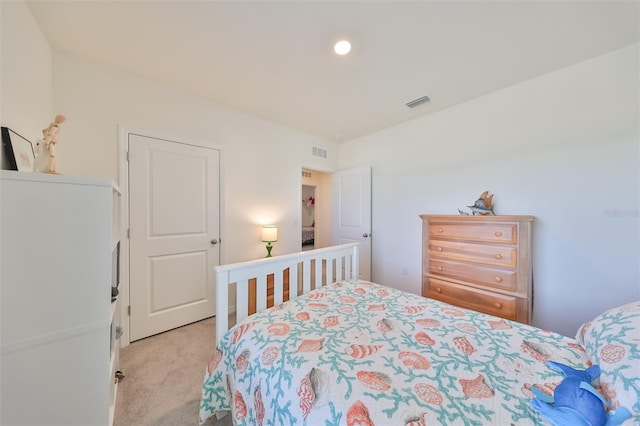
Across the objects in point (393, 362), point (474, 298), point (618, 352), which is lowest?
point (474, 298)

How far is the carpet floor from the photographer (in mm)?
1377

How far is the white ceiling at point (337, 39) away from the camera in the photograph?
145 cm

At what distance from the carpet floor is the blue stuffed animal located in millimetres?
1552

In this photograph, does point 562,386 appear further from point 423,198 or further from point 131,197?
point 131,197

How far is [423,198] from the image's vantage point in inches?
119

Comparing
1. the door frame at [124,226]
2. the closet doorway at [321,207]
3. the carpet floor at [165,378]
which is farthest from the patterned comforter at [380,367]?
the closet doorway at [321,207]

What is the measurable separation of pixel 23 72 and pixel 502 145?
3882 millimetres

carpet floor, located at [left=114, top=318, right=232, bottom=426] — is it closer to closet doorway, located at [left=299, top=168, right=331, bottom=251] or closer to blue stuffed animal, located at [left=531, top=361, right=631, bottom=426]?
blue stuffed animal, located at [left=531, top=361, right=631, bottom=426]

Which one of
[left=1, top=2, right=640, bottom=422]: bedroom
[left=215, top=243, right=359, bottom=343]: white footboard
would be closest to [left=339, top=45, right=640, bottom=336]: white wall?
[left=1, top=2, right=640, bottom=422]: bedroom

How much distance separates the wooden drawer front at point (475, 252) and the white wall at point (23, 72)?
3205 millimetres

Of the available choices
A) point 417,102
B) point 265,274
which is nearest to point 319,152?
point 417,102

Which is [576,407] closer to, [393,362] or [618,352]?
[618,352]

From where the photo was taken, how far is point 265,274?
1.56 m

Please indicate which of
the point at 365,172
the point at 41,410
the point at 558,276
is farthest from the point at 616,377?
the point at 365,172
